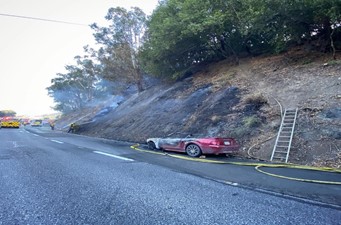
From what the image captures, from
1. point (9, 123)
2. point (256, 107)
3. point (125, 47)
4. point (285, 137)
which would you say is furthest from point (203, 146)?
point (9, 123)

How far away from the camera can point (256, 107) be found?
12.0 metres

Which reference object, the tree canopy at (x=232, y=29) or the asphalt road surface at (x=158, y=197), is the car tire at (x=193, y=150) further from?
the tree canopy at (x=232, y=29)

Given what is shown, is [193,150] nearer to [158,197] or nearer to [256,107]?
[256,107]

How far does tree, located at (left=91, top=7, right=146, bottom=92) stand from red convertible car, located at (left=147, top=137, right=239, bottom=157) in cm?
1920

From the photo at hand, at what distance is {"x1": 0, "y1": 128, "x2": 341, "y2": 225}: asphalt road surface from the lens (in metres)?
3.39

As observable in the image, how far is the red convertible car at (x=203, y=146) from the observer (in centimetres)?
900

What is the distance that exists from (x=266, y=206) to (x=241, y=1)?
614 inches

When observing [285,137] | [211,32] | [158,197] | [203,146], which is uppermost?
[211,32]

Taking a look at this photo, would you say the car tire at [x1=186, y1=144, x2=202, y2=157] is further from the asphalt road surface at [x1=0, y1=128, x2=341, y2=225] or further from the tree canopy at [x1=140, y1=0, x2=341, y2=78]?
the tree canopy at [x1=140, y1=0, x2=341, y2=78]

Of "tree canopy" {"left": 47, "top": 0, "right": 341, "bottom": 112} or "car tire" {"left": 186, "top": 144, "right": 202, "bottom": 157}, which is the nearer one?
"car tire" {"left": 186, "top": 144, "right": 202, "bottom": 157}

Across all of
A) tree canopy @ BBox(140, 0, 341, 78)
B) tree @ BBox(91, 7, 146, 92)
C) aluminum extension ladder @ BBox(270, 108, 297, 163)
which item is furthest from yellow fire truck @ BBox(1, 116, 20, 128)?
aluminum extension ladder @ BBox(270, 108, 297, 163)

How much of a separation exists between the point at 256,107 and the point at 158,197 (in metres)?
9.16

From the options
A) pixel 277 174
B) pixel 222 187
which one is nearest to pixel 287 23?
pixel 277 174

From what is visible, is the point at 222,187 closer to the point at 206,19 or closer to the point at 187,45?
the point at 206,19
